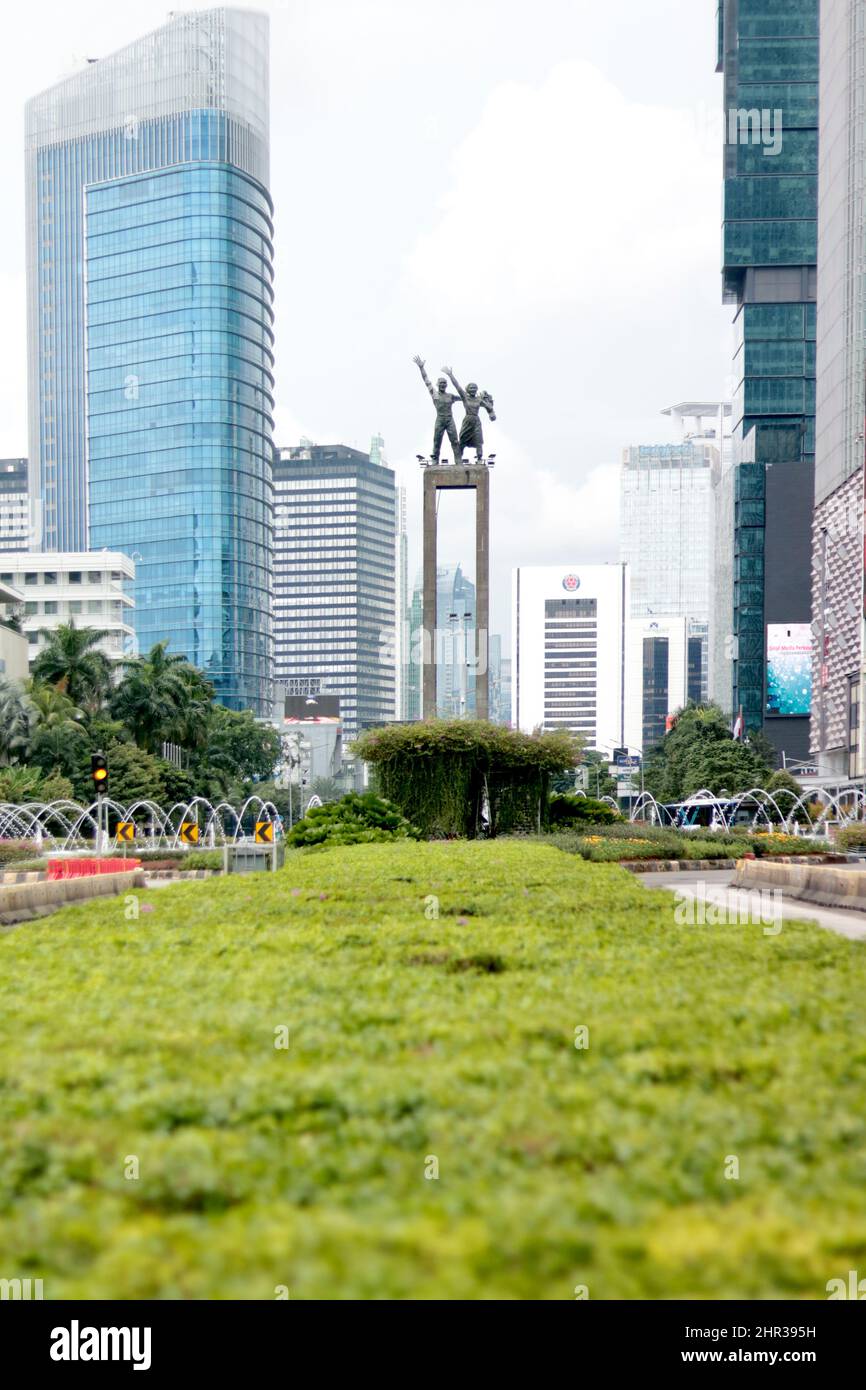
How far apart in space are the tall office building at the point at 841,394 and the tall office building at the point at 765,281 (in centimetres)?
2651

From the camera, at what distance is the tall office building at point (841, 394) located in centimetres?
10419

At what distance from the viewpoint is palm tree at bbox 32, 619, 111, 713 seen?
6781 cm

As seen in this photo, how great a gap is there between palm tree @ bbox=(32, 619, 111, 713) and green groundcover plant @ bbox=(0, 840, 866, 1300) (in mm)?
59285

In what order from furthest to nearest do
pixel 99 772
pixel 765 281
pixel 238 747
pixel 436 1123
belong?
1. pixel 765 281
2. pixel 238 747
3. pixel 99 772
4. pixel 436 1123

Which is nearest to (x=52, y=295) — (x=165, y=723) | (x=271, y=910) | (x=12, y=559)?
(x=12, y=559)

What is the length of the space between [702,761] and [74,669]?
44.9 meters

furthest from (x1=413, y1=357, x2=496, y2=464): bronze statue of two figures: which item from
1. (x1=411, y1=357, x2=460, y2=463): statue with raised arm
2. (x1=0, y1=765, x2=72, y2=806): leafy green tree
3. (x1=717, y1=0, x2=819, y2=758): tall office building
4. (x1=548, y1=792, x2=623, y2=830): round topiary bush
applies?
(x1=717, y1=0, x2=819, y2=758): tall office building

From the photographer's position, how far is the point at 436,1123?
5.21m

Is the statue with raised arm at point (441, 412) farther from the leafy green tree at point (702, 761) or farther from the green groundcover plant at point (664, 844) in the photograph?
the leafy green tree at point (702, 761)

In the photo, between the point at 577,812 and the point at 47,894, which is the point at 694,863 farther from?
the point at 47,894

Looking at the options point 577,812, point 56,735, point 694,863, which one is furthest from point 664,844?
point 56,735
